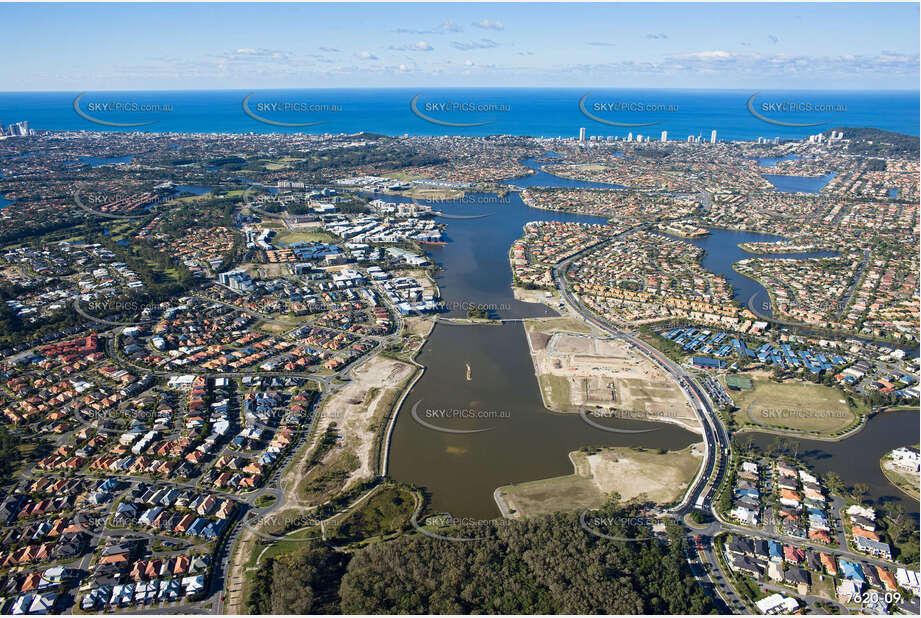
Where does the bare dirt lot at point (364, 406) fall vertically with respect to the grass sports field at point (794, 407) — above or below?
above

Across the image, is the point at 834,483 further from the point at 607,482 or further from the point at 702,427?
the point at 607,482

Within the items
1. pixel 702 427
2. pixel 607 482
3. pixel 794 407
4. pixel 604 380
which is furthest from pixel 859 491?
pixel 604 380

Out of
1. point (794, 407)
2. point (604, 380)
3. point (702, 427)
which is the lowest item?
point (794, 407)

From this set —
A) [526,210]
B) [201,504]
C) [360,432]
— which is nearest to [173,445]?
[201,504]

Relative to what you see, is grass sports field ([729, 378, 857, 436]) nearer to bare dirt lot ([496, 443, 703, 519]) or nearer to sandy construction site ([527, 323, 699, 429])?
sandy construction site ([527, 323, 699, 429])

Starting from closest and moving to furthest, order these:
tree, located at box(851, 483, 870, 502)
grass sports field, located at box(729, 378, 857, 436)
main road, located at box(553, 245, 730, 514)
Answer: main road, located at box(553, 245, 730, 514), tree, located at box(851, 483, 870, 502), grass sports field, located at box(729, 378, 857, 436)

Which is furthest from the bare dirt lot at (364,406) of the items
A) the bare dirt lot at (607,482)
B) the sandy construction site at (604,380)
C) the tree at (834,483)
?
the tree at (834,483)

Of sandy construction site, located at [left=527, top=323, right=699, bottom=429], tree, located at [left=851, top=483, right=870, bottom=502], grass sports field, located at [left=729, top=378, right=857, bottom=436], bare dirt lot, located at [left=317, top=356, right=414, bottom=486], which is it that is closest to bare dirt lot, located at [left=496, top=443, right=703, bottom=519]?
sandy construction site, located at [left=527, top=323, right=699, bottom=429]

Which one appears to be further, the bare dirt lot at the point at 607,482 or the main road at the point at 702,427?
the main road at the point at 702,427

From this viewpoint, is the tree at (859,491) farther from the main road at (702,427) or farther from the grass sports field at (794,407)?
the main road at (702,427)

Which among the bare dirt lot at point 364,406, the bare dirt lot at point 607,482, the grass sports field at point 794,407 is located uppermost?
the bare dirt lot at point 364,406
